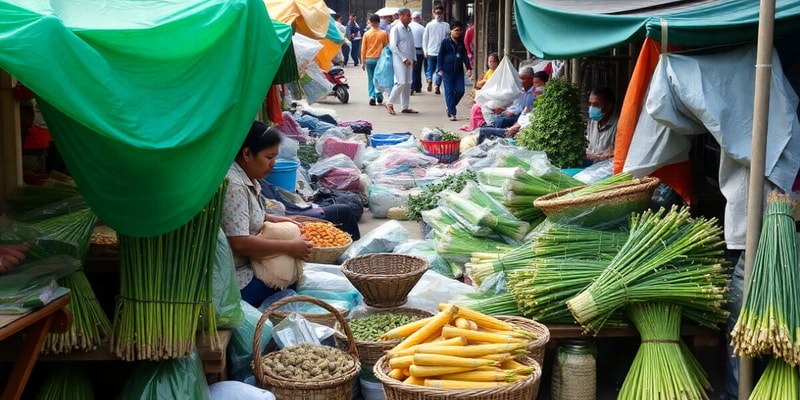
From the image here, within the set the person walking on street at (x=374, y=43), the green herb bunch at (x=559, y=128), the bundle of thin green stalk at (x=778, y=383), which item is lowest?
the bundle of thin green stalk at (x=778, y=383)

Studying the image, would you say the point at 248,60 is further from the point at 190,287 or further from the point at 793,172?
the point at 793,172

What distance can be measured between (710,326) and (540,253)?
1027mm

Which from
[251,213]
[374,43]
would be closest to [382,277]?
[251,213]

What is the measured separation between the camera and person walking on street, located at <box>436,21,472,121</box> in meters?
17.0

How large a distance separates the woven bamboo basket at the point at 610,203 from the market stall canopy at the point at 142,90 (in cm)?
227

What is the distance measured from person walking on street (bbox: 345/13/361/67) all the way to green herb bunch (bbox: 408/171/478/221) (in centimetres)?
2188

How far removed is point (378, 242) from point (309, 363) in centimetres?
285

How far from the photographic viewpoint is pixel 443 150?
40.7 feet

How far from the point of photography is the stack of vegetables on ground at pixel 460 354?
4055mm

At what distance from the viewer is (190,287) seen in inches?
167

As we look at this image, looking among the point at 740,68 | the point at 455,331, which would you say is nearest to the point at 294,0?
the point at 740,68

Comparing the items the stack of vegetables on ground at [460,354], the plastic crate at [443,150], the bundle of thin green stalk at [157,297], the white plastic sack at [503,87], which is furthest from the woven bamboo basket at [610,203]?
the white plastic sack at [503,87]

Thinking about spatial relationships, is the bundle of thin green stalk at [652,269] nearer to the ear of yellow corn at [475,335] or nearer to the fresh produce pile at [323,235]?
the ear of yellow corn at [475,335]

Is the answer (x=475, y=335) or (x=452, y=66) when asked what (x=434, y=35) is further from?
(x=475, y=335)
